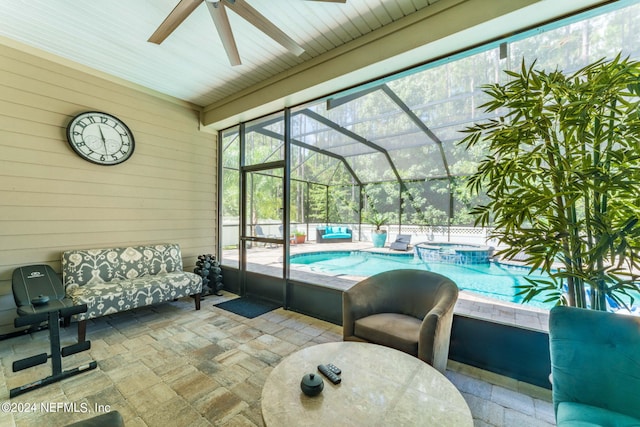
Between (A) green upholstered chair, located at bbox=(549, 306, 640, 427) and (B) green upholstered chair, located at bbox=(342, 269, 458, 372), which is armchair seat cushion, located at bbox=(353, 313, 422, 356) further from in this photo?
(A) green upholstered chair, located at bbox=(549, 306, 640, 427)

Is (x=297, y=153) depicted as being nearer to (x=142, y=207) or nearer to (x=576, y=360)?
(x=142, y=207)

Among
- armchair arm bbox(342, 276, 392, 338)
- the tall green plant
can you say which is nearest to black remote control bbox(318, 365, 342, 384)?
armchair arm bbox(342, 276, 392, 338)

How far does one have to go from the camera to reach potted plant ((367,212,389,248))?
9.03 metres

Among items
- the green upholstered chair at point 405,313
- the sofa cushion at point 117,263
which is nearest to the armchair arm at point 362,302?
the green upholstered chair at point 405,313

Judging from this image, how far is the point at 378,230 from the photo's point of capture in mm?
9188

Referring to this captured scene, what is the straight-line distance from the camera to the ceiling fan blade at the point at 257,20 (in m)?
1.94

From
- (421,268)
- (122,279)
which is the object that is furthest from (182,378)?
(421,268)

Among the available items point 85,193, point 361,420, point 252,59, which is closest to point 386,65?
point 252,59

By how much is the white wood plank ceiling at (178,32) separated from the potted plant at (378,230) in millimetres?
6618

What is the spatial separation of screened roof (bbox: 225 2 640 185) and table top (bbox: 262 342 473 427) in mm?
1586

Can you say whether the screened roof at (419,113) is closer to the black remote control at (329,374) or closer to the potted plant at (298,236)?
the potted plant at (298,236)

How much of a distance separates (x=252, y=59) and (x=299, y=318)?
3.27m

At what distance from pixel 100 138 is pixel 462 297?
194 inches

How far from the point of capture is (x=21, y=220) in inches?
116
